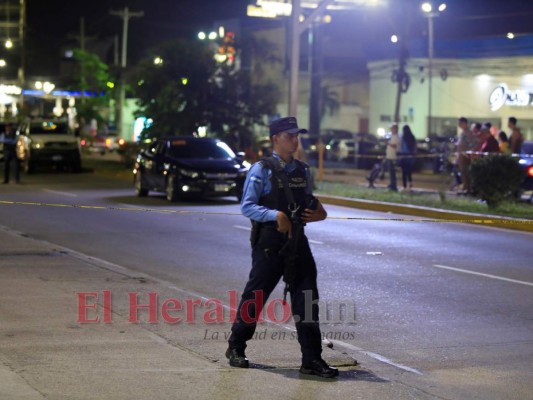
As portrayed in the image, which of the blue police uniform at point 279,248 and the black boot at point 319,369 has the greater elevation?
the blue police uniform at point 279,248

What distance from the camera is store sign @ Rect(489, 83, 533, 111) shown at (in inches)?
1784

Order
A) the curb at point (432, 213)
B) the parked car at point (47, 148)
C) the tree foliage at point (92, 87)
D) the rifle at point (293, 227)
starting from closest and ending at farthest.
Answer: the rifle at point (293, 227), the curb at point (432, 213), the parked car at point (47, 148), the tree foliage at point (92, 87)

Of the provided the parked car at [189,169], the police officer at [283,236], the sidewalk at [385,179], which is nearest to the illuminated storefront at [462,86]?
the sidewalk at [385,179]

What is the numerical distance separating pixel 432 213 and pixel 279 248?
13.8 meters

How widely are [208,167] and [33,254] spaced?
10262 millimetres

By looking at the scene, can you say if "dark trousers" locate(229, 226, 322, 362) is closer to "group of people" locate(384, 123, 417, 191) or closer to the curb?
the curb

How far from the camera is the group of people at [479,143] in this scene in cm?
2512

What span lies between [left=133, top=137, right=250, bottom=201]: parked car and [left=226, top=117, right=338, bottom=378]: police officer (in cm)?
1599

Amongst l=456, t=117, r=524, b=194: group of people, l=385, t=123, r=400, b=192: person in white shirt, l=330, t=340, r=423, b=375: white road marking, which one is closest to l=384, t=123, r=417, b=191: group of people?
l=385, t=123, r=400, b=192: person in white shirt

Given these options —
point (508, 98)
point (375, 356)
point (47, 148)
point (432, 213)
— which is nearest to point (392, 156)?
point (432, 213)

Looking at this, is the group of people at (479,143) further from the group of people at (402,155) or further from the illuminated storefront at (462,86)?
the illuminated storefront at (462,86)

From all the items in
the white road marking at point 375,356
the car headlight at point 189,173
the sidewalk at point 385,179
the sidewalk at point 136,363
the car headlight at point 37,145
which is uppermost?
the car headlight at point 37,145

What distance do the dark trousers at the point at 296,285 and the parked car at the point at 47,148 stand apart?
29.0 m

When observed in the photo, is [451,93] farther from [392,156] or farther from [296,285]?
[296,285]
